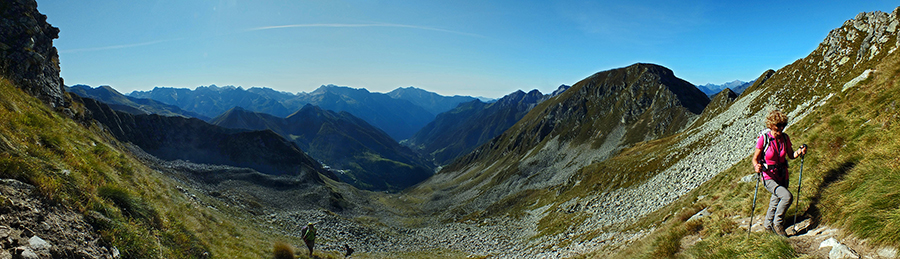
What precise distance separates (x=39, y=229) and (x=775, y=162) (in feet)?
54.9

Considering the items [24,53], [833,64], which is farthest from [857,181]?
[24,53]

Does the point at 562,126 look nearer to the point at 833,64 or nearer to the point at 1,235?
the point at 833,64

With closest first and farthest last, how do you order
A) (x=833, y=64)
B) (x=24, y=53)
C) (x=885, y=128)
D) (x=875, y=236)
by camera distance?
(x=875, y=236) → (x=885, y=128) → (x=24, y=53) → (x=833, y=64)

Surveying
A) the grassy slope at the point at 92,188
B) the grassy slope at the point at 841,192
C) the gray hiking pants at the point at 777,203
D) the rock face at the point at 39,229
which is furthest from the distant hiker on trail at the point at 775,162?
the grassy slope at the point at 92,188

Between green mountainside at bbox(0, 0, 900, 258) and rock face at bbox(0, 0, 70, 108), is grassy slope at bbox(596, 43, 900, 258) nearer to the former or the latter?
green mountainside at bbox(0, 0, 900, 258)

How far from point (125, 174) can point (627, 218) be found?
35.2 metres

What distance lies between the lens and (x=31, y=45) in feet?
150

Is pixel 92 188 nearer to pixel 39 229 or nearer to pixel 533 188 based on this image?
pixel 39 229

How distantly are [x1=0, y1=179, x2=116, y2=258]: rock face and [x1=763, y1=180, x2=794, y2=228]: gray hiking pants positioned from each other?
599 inches

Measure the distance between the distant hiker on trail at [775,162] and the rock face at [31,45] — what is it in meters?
59.7

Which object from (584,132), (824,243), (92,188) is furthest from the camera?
(584,132)

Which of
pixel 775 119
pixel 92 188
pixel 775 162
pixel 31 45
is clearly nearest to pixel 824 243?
pixel 775 162

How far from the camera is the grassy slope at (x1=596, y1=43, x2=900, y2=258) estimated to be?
6453 millimetres

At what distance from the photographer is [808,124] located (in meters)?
20.5
